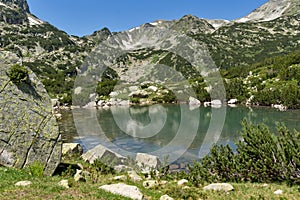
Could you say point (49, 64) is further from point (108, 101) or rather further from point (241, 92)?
point (241, 92)

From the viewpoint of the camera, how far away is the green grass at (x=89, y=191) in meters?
9.68

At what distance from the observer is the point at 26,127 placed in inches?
545

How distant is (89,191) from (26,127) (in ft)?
17.7

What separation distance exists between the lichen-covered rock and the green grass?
1.11 metres

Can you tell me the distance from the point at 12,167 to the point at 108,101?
312 feet

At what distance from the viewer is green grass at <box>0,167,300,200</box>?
9.68 meters

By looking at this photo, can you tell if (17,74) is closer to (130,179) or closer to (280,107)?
(130,179)

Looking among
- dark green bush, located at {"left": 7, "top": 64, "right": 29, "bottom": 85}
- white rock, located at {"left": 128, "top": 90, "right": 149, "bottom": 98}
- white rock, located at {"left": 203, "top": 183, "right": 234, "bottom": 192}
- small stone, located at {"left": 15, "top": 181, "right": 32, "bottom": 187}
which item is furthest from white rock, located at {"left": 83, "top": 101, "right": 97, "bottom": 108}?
small stone, located at {"left": 15, "top": 181, "right": 32, "bottom": 187}

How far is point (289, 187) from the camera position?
1334 cm

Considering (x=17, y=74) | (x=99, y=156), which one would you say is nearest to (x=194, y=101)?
(x=99, y=156)

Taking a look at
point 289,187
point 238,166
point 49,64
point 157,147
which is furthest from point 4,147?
point 49,64

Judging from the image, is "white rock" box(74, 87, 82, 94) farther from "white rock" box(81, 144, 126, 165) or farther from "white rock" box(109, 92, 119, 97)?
"white rock" box(81, 144, 126, 165)

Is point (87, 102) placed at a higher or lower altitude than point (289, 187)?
higher

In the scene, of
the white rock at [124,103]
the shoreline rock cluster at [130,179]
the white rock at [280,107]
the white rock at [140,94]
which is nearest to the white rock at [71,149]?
the shoreline rock cluster at [130,179]
